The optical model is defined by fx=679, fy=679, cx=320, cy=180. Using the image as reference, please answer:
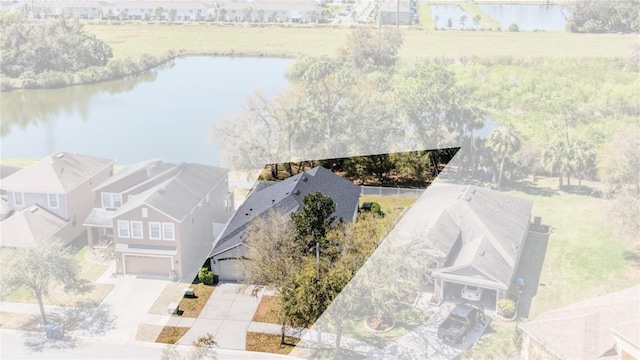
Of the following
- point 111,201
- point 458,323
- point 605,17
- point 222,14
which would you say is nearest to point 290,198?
point 111,201

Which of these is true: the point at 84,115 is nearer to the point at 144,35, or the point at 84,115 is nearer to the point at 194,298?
the point at 144,35

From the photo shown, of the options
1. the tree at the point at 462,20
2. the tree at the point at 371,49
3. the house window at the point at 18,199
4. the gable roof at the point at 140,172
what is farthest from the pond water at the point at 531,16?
the house window at the point at 18,199

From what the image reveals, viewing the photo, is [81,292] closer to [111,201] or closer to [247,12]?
[111,201]

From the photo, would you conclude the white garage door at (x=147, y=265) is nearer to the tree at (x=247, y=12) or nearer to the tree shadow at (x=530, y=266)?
the tree at (x=247, y=12)

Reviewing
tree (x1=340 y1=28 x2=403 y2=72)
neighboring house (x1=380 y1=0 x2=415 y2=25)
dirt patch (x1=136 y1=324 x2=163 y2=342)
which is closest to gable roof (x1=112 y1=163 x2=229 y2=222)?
dirt patch (x1=136 y1=324 x2=163 y2=342)

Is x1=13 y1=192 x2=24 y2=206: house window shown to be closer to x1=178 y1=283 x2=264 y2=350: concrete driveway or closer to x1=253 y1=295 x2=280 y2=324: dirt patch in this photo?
x1=178 y1=283 x2=264 y2=350: concrete driveway

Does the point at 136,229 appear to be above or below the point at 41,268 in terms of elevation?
above
